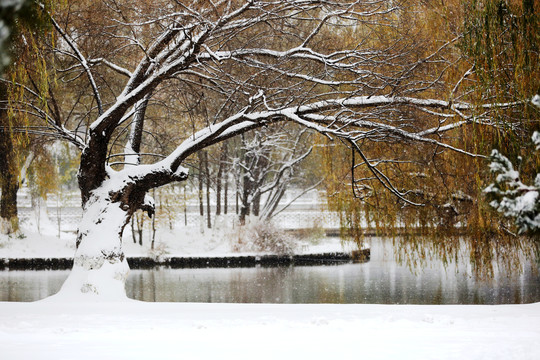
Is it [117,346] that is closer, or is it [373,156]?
A: [117,346]

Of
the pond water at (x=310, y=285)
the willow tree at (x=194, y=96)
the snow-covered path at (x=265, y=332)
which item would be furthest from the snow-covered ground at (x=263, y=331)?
the pond water at (x=310, y=285)

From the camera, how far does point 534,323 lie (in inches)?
298

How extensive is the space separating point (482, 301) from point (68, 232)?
1941 cm

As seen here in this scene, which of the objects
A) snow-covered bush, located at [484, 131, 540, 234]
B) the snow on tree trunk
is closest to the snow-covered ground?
the snow on tree trunk

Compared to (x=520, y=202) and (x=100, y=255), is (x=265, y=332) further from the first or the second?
(x=100, y=255)

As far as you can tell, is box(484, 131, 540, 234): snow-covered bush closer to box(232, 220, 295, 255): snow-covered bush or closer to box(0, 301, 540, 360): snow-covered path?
box(0, 301, 540, 360): snow-covered path

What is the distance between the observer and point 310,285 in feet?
54.1

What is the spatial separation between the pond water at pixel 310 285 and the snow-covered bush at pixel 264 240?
48.2 inches

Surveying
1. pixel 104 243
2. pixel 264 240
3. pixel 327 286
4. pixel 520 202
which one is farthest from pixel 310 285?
pixel 520 202

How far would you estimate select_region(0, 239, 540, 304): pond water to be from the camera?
47.2ft

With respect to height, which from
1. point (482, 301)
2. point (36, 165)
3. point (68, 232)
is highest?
point (36, 165)

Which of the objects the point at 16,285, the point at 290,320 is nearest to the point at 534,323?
the point at 290,320

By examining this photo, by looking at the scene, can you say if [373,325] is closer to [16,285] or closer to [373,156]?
[373,156]

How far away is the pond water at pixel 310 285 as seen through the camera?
14.4m
